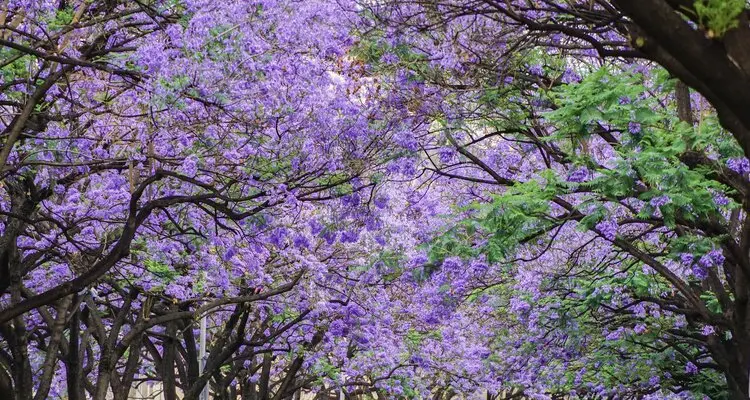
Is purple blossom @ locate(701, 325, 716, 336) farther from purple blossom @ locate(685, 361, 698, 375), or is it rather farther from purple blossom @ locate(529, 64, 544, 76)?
purple blossom @ locate(529, 64, 544, 76)

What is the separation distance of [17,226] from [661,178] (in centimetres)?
645

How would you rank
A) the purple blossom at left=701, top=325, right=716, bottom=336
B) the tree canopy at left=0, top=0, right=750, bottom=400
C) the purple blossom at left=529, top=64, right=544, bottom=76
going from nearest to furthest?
the tree canopy at left=0, top=0, right=750, bottom=400
the purple blossom at left=529, top=64, right=544, bottom=76
the purple blossom at left=701, top=325, right=716, bottom=336

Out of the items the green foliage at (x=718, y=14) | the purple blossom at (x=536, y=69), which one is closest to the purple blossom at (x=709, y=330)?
the purple blossom at (x=536, y=69)

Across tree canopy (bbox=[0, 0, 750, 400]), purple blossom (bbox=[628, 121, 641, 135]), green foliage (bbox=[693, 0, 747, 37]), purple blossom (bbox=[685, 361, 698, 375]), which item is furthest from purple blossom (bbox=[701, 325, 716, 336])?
green foliage (bbox=[693, 0, 747, 37])

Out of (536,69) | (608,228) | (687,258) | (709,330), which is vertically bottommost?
(687,258)

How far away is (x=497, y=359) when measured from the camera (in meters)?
26.4

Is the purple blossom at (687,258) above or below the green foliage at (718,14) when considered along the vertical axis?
above

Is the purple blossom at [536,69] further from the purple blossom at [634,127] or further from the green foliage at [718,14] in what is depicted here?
the green foliage at [718,14]

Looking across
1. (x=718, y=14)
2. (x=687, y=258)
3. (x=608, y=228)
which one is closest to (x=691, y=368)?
(x=687, y=258)

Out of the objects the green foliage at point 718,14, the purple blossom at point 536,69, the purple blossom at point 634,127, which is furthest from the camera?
the purple blossom at point 536,69

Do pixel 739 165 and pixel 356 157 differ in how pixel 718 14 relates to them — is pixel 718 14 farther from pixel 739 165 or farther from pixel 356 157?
pixel 356 157

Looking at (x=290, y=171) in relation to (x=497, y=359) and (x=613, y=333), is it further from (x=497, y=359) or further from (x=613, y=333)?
(x=497, y=359)

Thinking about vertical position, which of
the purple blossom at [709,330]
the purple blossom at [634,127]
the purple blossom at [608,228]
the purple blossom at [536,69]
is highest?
the purple blossom at [536,69]

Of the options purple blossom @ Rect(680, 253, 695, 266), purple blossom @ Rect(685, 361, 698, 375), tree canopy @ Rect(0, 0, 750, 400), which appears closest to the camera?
tree canopy @ Rect(0, 0, 750, 400)
